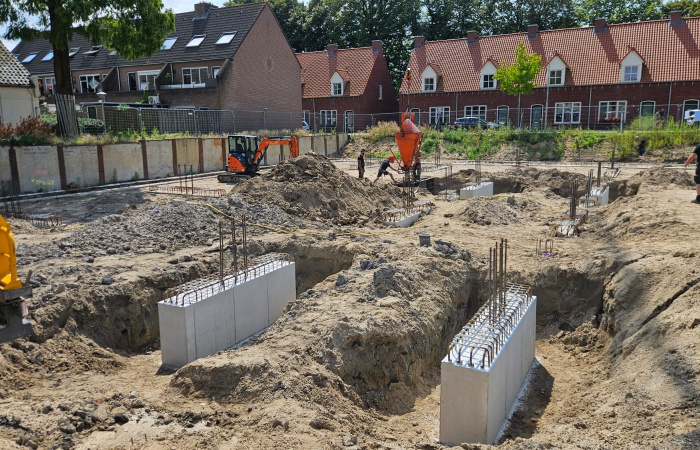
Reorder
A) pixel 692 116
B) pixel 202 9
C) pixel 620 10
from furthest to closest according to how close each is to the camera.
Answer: pixel 620 10 < pixel 202 9 < pixel 692 116

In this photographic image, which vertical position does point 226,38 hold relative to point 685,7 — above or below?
below

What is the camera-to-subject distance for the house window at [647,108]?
3722cm

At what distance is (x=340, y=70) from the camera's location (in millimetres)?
47219

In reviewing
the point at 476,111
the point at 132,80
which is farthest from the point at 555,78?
the point at 132,80

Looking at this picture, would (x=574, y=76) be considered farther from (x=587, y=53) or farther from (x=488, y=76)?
(x=488, y=76)

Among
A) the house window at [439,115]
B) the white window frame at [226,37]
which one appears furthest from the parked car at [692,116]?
the white window frame at [226,37]

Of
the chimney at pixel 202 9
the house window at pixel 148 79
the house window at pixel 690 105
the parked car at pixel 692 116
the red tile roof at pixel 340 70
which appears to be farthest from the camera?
the red tile roof at pixel 340 70

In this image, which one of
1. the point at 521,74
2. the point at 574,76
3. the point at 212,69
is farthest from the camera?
the point at 574,76

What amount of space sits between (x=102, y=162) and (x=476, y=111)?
29.1 metres

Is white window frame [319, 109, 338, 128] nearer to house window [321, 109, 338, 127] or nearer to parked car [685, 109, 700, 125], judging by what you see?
house window [321, 109, 338, 127]

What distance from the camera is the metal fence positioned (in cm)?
2814

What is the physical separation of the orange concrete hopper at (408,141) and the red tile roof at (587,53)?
23.2m

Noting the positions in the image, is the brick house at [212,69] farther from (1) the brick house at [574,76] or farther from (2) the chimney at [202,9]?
(1) the brick house at [574,76]

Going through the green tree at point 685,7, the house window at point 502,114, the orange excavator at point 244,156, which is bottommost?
the orange excavator at point 244,156
